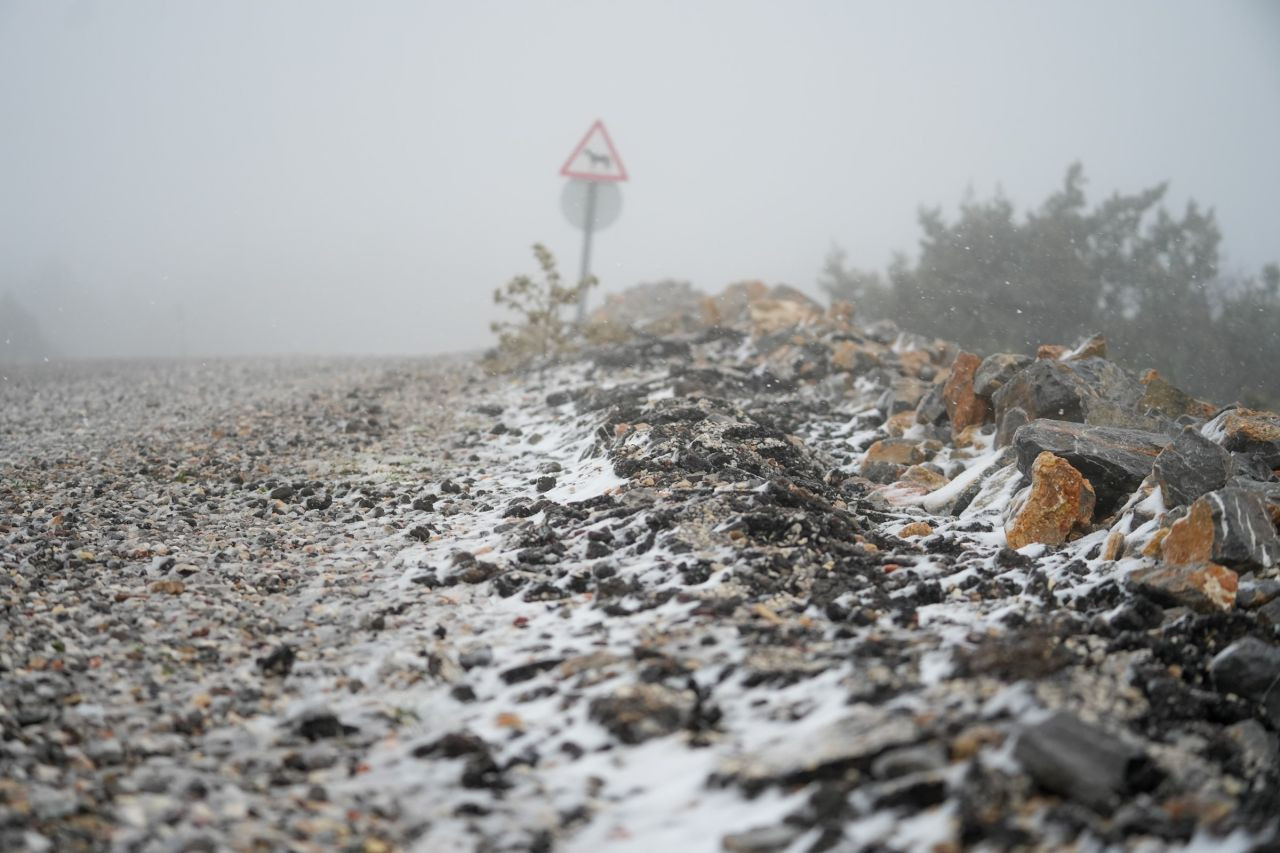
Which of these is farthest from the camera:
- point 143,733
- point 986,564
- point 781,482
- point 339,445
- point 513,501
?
point 339,445

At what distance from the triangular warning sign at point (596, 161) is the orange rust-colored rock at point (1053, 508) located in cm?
936

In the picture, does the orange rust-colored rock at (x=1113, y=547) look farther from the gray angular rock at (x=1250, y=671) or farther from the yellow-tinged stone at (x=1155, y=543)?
the gray angular rock at (x=1250, y=671)

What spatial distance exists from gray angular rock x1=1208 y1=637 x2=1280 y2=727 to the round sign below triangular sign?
36.1 ft

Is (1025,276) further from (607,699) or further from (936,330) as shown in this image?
(607,699)

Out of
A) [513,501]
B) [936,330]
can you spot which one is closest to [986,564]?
[513,501]

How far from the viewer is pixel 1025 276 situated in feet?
53.4

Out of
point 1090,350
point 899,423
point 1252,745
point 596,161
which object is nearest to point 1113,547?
point 1252,745

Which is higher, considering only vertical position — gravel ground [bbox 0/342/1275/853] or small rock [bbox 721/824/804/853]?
gravel ground [bbox 0/342/1275/853]

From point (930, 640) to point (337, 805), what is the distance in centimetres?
210

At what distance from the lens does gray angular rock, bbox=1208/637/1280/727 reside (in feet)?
9.43

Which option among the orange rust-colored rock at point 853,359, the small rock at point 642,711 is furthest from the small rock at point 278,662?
the orange rust-colored rock at point 853,359

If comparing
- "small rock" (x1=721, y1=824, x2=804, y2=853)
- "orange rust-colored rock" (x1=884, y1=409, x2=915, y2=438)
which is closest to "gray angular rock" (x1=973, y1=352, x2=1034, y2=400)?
"orange rust-colored rock" (x1=884, y1=409, x2=915, y2=438)

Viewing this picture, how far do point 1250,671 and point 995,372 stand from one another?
3.97 metres

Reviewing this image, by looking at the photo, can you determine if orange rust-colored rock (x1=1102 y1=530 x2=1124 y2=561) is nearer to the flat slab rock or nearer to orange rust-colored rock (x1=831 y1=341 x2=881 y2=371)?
the flat slab rock
